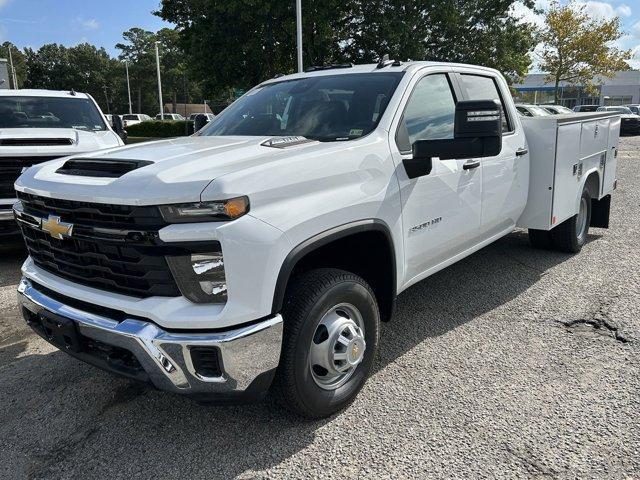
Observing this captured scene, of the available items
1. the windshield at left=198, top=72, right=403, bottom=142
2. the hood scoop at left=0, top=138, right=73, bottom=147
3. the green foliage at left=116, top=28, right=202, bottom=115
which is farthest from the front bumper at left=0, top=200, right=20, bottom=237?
the green foliage at left=116, top=28, right=202, bottom=115

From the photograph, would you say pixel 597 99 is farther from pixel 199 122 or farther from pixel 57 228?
pixel 57 228

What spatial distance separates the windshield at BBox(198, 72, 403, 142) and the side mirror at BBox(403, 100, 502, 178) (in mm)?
412

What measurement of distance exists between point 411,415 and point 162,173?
183cm

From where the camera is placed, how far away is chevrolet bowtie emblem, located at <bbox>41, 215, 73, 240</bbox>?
2.62m

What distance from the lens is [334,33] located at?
67.2 ft

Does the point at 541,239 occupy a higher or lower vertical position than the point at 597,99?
lower

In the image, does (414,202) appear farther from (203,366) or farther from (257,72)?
(257,72)

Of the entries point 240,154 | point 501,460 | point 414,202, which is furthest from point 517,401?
point 240,154

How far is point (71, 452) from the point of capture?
9.05 feet

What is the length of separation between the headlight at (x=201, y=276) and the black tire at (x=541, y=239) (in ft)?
15.2

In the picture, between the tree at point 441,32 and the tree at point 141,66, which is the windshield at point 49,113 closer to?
the tree at point 441,32

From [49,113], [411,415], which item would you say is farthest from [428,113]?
[49,113]

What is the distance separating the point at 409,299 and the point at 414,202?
5.44 ft

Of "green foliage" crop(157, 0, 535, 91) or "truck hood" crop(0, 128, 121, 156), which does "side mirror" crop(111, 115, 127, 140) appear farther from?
"green foliage" crop(157, 0, 535, 91)
